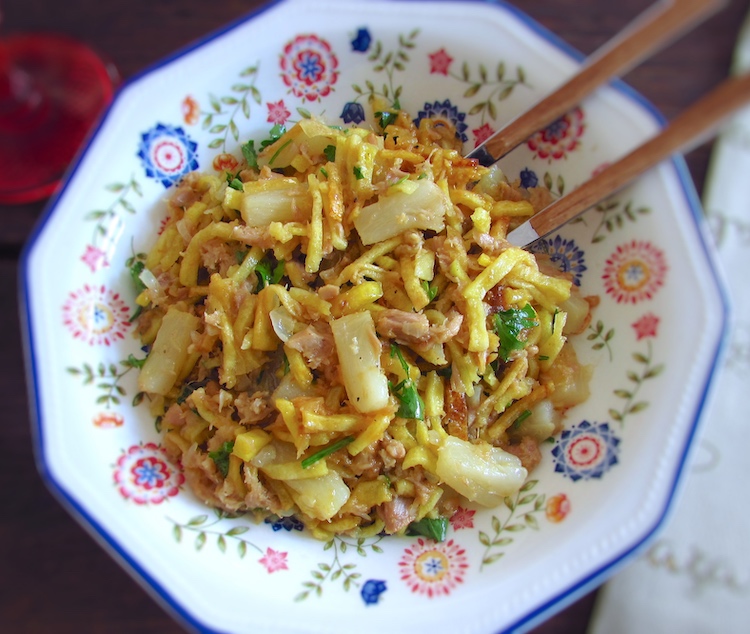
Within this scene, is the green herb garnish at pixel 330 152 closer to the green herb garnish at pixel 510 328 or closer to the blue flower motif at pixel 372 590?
the green herb garnish at pixel 510 328

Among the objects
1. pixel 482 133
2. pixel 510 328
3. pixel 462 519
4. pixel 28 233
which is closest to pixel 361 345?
pixel 510 328

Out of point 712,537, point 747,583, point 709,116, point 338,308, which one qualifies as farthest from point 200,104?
point 747,583

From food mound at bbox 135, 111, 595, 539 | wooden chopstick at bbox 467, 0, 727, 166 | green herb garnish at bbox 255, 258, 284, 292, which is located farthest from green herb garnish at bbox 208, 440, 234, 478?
wooden chopstick at bbox 467, 0, 727, 166

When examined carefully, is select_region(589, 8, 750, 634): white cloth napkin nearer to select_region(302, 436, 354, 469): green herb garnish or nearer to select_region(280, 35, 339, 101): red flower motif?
select_region(302, 436, 354, 469): green herb garnish

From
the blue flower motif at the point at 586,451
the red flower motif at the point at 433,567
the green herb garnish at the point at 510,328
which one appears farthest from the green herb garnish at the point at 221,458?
the blue flower motif at the point at 586,451

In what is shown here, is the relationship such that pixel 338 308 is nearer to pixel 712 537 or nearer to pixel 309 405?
pixel 309 405
